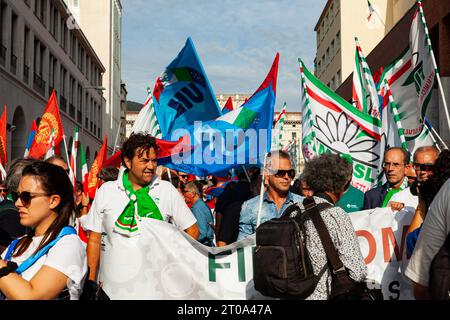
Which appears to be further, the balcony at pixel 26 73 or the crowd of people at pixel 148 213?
the balcony at pixel 26 73

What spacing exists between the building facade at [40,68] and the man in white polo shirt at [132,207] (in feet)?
61.9

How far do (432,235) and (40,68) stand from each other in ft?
101

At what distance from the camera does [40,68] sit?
30484 millimetres

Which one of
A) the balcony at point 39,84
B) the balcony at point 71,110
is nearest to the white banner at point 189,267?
the balcony at point 39,84

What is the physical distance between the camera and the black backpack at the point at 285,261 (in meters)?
2.98

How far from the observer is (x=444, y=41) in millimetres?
16984

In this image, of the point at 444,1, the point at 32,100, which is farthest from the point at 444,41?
the point at 32,100

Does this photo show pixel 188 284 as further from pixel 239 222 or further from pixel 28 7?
pixel 28 7

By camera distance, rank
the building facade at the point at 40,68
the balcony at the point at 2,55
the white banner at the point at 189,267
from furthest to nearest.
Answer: the building facade at the point at 40,68 < the balcony at the point at 2,55 < the white banner at the point at 189,267

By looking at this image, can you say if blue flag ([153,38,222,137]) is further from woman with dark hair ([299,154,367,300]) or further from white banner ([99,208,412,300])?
woman with dark hair ([299,154,367,300])

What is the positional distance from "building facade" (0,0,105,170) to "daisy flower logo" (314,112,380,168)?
1736cm

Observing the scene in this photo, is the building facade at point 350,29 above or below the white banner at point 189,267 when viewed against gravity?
above

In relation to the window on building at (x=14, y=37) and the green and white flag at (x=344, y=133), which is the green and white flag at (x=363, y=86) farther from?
the window on building at (x=14, y=37)

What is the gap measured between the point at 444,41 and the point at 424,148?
14155 millimetres
